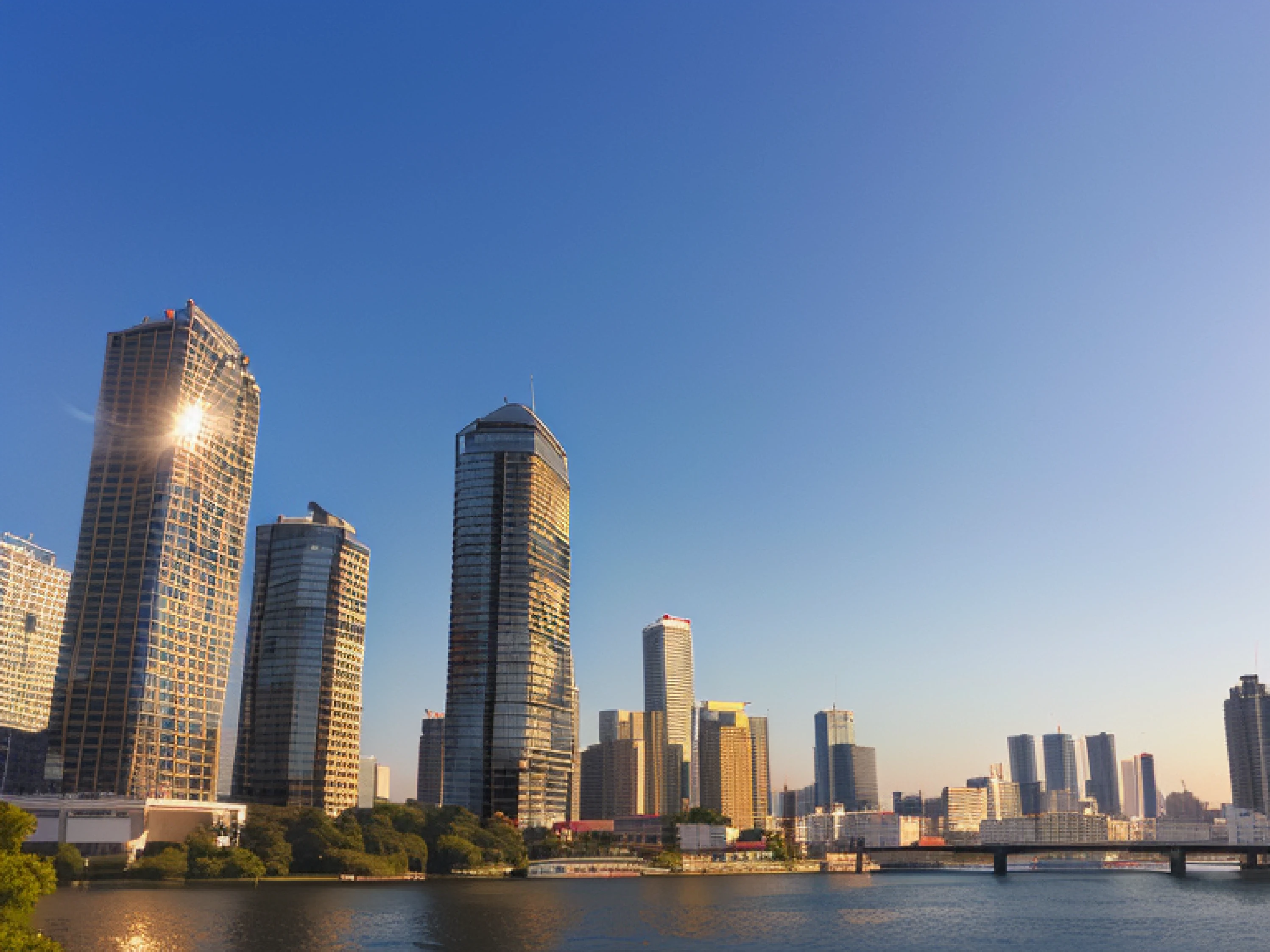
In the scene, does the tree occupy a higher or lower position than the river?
higher

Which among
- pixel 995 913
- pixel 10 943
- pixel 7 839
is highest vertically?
pixel 7 839

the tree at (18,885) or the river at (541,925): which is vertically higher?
the tree at (18,885)

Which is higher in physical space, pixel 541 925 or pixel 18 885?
pixel 18 885

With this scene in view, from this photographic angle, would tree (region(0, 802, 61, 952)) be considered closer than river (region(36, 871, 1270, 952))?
Yes

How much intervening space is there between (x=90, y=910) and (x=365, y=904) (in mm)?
40412

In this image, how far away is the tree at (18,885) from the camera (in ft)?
188

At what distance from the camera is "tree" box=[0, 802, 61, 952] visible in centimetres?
5741

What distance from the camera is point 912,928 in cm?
16600

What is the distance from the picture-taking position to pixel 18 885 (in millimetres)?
60781

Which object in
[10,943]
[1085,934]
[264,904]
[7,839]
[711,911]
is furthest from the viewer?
[711,911]

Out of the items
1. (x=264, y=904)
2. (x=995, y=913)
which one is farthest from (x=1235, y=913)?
(x=264, y=904)

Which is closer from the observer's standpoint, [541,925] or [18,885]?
[18,885]

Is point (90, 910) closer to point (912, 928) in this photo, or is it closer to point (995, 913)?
point (912, 928)

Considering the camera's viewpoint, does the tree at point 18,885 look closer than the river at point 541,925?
Yes
